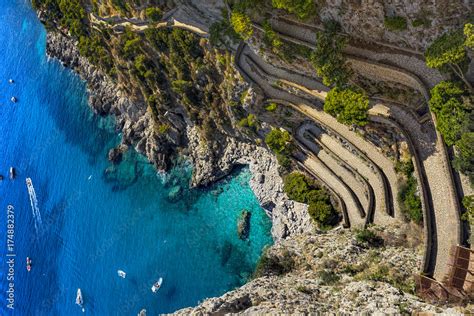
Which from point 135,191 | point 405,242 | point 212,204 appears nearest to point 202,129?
point 212,204

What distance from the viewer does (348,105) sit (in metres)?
41.0

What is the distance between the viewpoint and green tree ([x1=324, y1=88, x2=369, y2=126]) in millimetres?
40500

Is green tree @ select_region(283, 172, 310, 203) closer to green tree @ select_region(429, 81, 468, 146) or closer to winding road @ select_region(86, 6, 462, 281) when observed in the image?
winding road @ select_region(86, 6, 462, 281)

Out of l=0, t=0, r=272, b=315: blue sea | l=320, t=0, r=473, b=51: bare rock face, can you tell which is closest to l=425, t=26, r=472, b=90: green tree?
l=320, t=0, r=473, b=51: bare rock face

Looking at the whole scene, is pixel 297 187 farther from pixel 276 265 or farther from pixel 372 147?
pixel 372 147

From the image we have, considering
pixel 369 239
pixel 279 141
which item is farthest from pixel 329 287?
pixel 279 141

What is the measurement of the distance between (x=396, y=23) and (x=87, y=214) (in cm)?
5797

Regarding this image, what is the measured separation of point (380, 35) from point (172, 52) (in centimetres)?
3052

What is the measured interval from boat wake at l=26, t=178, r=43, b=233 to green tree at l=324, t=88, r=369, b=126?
58.9m

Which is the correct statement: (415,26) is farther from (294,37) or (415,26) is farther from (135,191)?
(135,191)

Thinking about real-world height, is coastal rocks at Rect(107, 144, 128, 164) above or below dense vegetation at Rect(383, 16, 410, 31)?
below

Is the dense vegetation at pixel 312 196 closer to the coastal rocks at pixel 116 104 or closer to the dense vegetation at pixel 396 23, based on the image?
the coastal rocks at pixel 116 104

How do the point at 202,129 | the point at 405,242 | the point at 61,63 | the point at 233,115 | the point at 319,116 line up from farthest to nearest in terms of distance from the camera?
the point at 61,63 < the point at 202,129 < the point at 233,115 < the point at 319,116 < the point at 405,242

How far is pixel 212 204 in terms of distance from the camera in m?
62.1
